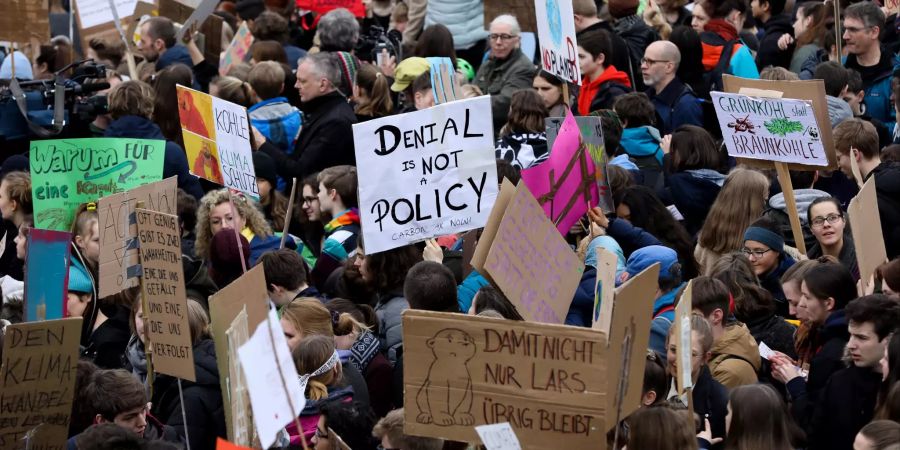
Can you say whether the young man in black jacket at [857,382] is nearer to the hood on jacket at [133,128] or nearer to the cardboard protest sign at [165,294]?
the cardboard protest sign at [165,294]

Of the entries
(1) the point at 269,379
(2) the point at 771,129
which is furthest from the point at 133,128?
(1) the point at 269,379

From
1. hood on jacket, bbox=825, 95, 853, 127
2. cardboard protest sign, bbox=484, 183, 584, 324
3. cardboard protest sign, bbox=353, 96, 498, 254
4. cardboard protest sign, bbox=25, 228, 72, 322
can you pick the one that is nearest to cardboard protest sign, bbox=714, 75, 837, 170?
hood on jacket, bbox=825, 95, 853, 127

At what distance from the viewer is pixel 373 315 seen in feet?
23.2

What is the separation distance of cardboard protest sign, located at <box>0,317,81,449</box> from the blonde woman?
3.64m

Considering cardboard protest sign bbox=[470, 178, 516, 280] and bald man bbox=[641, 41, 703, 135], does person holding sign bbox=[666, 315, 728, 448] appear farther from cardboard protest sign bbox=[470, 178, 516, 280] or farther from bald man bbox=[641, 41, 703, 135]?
bald man bbox=[641, 41, 703, 135]

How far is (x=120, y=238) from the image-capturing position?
670cm

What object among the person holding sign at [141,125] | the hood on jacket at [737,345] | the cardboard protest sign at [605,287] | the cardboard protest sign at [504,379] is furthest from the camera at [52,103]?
the cardboard protest sign at [504,379]

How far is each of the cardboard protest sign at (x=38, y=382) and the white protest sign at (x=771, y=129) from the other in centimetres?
414

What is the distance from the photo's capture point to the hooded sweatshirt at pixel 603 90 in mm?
10594

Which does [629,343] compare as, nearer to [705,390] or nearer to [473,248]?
[705,390]

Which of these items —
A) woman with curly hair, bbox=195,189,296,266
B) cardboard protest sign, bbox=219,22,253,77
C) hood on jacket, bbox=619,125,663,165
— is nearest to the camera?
woman with curly hair, bbox=195,189,296,266

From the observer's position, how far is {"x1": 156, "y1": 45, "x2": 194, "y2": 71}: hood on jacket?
12.5 meters

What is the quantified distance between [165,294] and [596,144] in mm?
2798

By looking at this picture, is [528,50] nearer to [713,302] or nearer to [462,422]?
[713,302]
